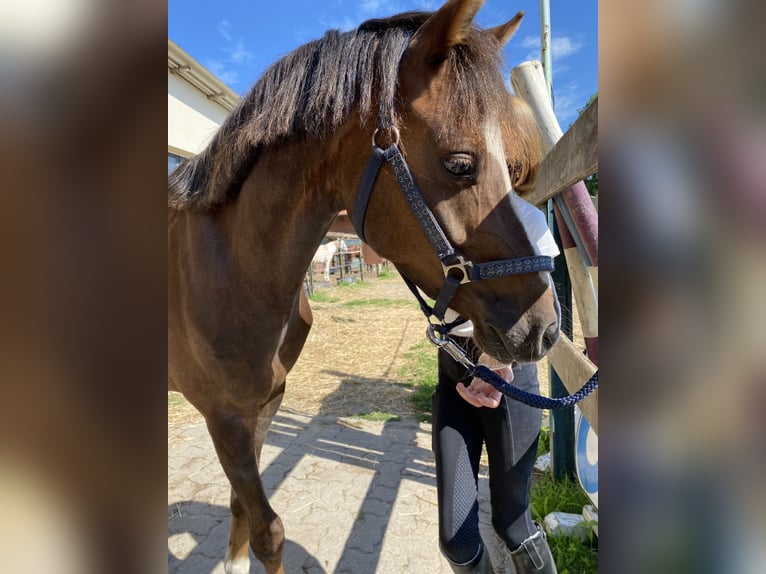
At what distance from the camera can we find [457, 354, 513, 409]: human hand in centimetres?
142

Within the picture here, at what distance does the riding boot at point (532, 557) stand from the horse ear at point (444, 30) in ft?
5.23

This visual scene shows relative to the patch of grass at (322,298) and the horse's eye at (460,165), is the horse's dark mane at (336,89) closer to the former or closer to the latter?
the horse's eye at (460,165)

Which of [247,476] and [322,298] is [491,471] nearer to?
[247,476]

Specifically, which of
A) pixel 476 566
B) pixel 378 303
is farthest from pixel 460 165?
pixel 378 303

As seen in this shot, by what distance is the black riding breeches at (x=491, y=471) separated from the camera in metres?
1.44

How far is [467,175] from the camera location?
1.05 m

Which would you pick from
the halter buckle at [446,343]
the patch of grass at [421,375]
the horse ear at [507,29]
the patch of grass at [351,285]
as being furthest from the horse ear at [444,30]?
the patch of grass at [351,285]

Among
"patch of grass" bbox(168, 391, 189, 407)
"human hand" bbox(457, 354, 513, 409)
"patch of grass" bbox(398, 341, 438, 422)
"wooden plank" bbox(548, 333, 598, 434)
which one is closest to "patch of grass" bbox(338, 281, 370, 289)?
"patch of grass" bbox(398, 341, 438, 422)

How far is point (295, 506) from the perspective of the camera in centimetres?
273
